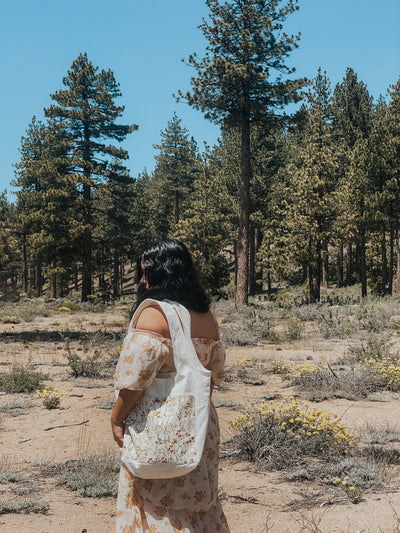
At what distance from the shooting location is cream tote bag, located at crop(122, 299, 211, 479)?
8.32ft

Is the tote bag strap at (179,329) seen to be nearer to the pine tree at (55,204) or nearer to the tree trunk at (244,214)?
the tree trunk at (244,214)

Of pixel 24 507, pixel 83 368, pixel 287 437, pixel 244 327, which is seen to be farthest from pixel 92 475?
pixel 244 327

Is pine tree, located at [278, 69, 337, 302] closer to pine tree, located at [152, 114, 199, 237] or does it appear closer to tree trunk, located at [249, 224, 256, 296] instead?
tree trunk, located at [249, 224, 256, 296]

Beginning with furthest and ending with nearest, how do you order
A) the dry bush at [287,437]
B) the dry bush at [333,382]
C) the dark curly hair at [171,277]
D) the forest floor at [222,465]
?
1. the dry bush at [333,382]
2. the dry bush at [287,437]
3. the forest floor at [222,465]
4. the dark curly hair at [171,277]

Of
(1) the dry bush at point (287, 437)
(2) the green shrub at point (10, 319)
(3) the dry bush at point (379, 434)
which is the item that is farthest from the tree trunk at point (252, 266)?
(1) the dry bush at point (287, 437)

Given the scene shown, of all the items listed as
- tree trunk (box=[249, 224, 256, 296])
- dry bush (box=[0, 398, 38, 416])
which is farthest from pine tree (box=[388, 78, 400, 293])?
dry bush (box=[0, 398, 38, 416])

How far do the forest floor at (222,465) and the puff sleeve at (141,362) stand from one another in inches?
67.9

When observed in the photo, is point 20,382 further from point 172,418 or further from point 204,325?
point 172,418

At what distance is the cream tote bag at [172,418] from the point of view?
8.32 ft

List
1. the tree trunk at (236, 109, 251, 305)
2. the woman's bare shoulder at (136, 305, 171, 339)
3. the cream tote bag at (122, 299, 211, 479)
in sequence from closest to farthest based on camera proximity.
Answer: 1. the cream tote bag at (122, 299, 211, 479)
2. the woman's bare shoulder at (136, 305, 171, 339)
3. the tree trunk at (236, 109, 251, 305)

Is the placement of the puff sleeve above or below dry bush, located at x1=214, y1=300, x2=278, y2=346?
above

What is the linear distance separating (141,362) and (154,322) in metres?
0.21

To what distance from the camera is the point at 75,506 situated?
4.84m

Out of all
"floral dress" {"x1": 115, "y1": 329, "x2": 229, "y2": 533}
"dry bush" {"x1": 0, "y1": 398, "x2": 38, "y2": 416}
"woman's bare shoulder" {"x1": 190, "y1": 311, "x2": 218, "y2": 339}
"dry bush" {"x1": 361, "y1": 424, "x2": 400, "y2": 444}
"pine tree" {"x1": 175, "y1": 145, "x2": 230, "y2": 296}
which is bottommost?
"dry bush" {"x1": 0, "y1": 398, "x2": 38, "y2": 416}
